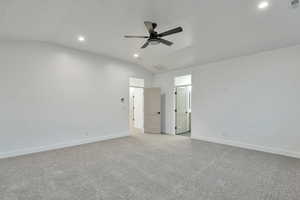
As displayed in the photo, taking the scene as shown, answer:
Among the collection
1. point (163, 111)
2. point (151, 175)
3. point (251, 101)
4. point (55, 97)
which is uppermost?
point (55, 97)

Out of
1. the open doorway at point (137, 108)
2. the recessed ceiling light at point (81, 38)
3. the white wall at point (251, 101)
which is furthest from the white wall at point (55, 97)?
the white wall at point (251, 101)

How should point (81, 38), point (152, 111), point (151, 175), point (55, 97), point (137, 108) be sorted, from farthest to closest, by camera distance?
1. point (137, 108)
2. point (152, 111)
3. point (55, 97)
4. point (81, 38)
5. point (151, 175)

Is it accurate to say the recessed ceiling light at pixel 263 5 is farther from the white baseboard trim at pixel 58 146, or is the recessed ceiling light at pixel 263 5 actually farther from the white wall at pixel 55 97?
the white baseboard trim at pixel 58 146

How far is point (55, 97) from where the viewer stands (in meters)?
4.39

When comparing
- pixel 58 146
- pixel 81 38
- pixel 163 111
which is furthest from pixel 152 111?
pixel 81 38

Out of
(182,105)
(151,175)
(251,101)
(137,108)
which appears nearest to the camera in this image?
(151,175)

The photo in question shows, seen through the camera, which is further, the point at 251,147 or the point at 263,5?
the point at 251,147

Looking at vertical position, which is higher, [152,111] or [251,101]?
[251,101]

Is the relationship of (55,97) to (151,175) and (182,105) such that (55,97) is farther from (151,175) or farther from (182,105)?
(182,105)

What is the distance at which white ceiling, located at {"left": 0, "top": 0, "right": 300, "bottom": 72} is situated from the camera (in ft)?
8.74

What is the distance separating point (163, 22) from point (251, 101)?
3.34 meters

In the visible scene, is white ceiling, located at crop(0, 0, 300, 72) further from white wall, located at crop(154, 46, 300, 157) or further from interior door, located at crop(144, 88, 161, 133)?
interior door, located at crop(144, 88, 161, 133)

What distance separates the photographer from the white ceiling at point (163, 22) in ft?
8.74

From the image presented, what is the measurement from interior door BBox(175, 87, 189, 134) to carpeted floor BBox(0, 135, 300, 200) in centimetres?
233
